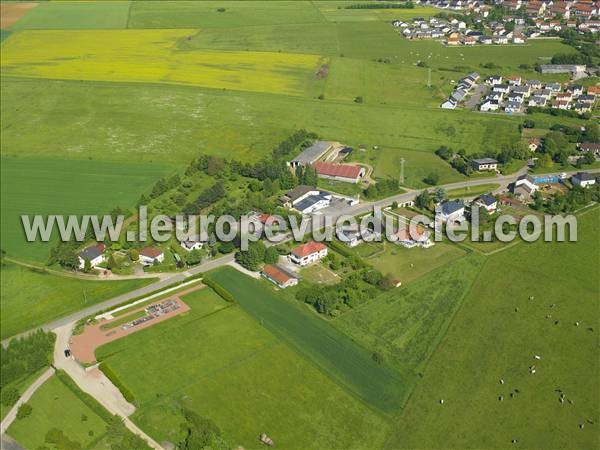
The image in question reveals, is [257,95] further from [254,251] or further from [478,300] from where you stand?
[478,300]

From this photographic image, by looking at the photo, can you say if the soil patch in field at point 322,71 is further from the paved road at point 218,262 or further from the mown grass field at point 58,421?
the mown grass field at point 58,421

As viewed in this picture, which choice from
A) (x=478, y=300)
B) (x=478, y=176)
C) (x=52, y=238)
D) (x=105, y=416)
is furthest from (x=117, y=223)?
(x=478, y=176)

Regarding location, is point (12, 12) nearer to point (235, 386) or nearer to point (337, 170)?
point (337, 170)

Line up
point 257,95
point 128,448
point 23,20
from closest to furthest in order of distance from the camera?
point 128,448
point 257,95
point 23,20

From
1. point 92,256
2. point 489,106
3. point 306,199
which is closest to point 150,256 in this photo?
point 92,256

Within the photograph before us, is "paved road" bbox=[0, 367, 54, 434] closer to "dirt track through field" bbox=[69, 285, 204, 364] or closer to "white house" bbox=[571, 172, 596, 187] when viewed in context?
"dirt track through field" bbox=[69, 285, 204, 364]
